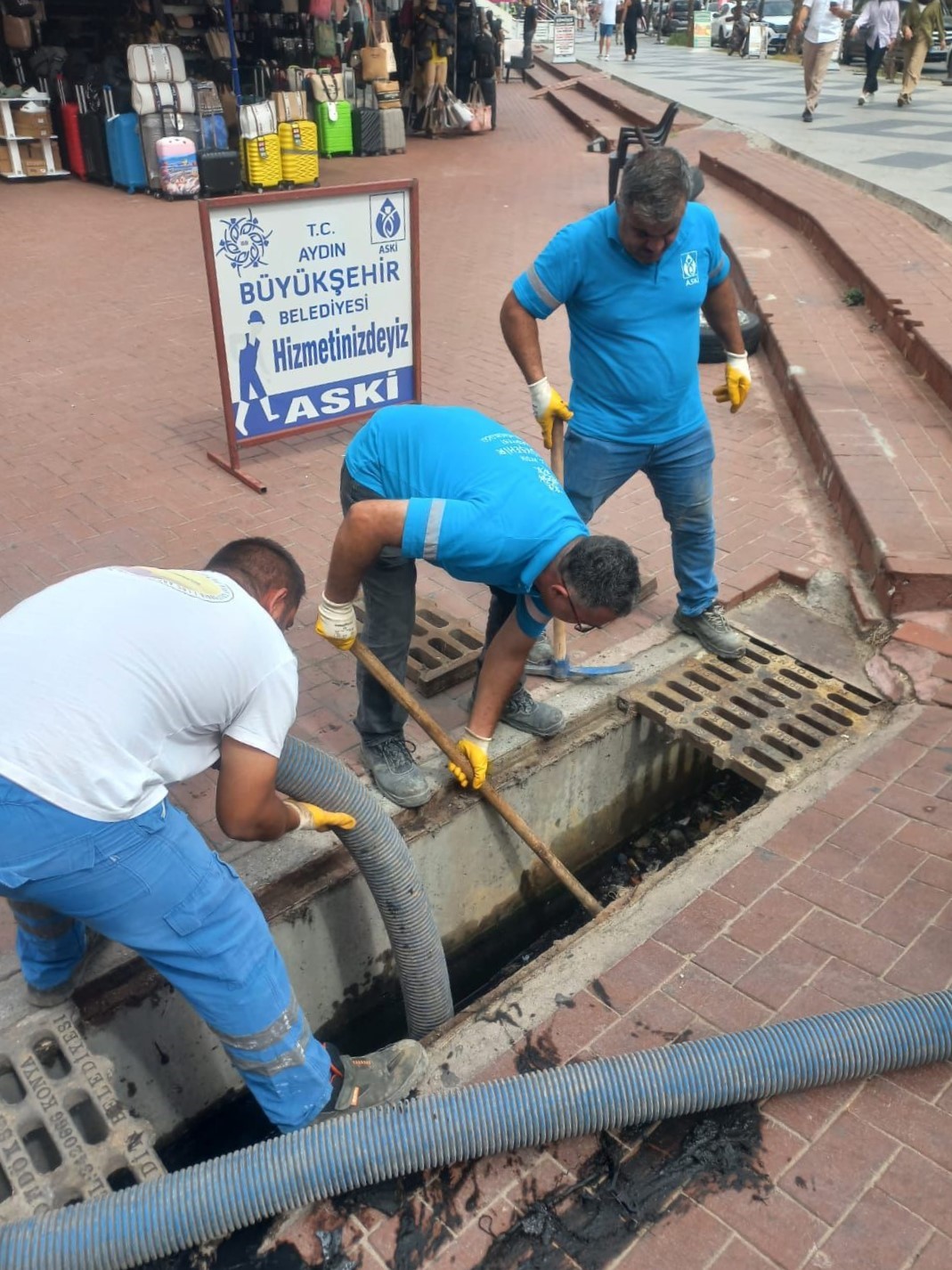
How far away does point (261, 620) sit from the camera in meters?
2.21

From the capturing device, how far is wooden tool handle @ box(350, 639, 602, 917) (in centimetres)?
322

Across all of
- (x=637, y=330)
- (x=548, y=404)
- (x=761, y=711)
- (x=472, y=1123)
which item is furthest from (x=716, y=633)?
(x=472, y=1123)

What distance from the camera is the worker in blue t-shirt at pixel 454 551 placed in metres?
2.71

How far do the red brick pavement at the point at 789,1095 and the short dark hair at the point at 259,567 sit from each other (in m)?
1.39

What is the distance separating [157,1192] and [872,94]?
59.1 feet

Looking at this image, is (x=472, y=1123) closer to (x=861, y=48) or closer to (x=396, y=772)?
(x=396, y=772)

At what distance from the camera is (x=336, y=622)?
312cm

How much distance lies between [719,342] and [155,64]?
27.3 feet

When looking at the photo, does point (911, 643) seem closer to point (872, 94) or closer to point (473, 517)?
point (473, 517)

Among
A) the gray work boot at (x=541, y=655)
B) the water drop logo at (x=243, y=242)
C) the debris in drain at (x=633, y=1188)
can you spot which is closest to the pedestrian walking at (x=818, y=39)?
the water drop logo at (x=243, y=242)

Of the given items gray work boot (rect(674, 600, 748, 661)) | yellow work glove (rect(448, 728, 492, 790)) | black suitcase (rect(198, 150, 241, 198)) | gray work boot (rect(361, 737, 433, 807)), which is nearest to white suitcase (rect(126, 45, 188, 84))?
black suitcase (rect(198, 150, 241, 198))

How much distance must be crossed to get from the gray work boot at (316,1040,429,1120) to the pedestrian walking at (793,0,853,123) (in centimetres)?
1372

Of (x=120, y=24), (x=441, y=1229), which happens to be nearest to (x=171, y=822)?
(x=441, y=1229)

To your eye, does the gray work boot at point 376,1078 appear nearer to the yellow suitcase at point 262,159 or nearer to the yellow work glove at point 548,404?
the yellow work glove at point 548,404
